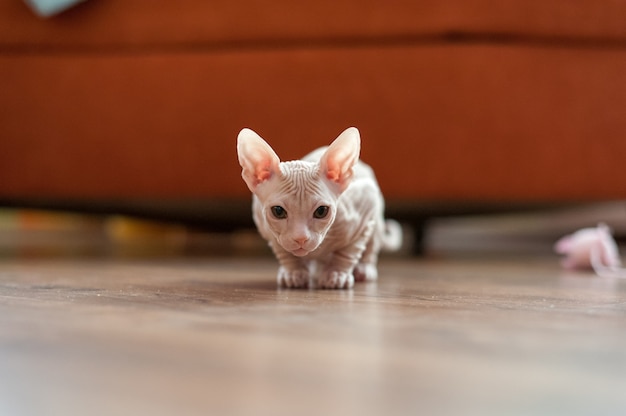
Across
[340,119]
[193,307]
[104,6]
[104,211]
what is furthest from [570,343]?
[104,211]

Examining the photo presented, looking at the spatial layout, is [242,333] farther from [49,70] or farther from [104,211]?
[104,211]

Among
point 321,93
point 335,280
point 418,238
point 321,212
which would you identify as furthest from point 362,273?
point 418,238

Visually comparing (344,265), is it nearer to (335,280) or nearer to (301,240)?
(335,280)

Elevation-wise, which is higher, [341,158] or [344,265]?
[341,158]

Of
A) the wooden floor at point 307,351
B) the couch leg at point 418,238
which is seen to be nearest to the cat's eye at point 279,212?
the wooden floor at point 307,351

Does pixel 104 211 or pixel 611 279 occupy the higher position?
pixel 104 211

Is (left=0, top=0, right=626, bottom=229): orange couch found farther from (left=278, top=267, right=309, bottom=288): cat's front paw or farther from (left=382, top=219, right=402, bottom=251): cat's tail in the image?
(left=278, top=267, right=309, bottom=288): cat's front paw
